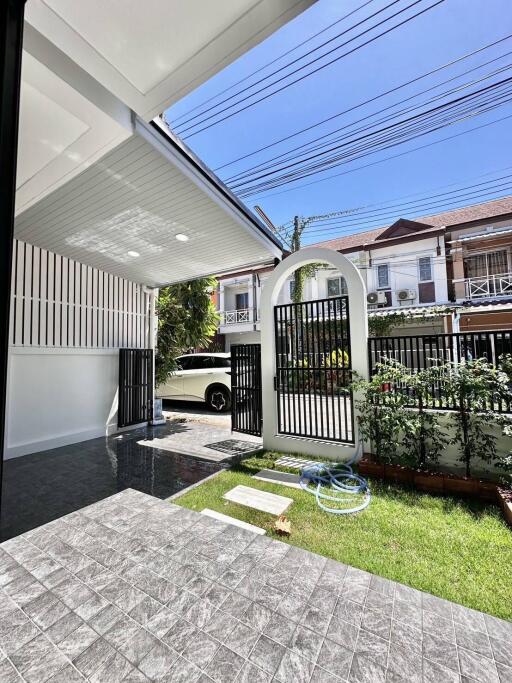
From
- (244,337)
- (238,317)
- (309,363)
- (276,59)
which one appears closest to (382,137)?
(276,59)

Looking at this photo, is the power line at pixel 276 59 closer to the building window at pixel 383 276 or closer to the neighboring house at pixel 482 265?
the neighboring house at pixel 482 265

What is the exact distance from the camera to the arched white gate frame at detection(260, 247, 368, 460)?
4.04 metres

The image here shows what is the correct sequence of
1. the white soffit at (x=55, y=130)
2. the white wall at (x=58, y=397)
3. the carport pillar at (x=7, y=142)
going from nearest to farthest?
the carport pillar at (x=7, y=142), the white soffit at (x=55, y=130), the white wall at (x=58, y=397)

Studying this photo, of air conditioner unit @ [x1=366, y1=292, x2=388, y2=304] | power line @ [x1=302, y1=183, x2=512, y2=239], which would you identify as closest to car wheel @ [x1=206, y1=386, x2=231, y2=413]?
power line @ [x1=302, y1=183, x2=512, y2=239]

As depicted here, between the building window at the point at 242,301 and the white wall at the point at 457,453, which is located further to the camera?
the building window at the point at 242,301

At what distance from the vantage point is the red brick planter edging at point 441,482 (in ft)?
9.08

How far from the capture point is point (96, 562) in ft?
5.65

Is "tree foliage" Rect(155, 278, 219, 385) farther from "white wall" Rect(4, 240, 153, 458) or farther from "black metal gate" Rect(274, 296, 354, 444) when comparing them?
"black metal gate" Rect(274, 296, 354, 444)

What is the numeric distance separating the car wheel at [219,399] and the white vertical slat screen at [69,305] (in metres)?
2.11

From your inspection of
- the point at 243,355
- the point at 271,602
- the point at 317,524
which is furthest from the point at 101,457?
the point at 271,602

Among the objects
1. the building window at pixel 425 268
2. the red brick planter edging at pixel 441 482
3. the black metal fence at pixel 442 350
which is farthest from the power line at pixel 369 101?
the building window at pixel 425 268

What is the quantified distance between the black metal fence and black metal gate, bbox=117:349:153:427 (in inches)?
173

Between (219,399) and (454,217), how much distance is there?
38.5 feet

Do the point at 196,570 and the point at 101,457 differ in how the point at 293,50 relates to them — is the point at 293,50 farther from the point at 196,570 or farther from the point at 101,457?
the point at 101,457
